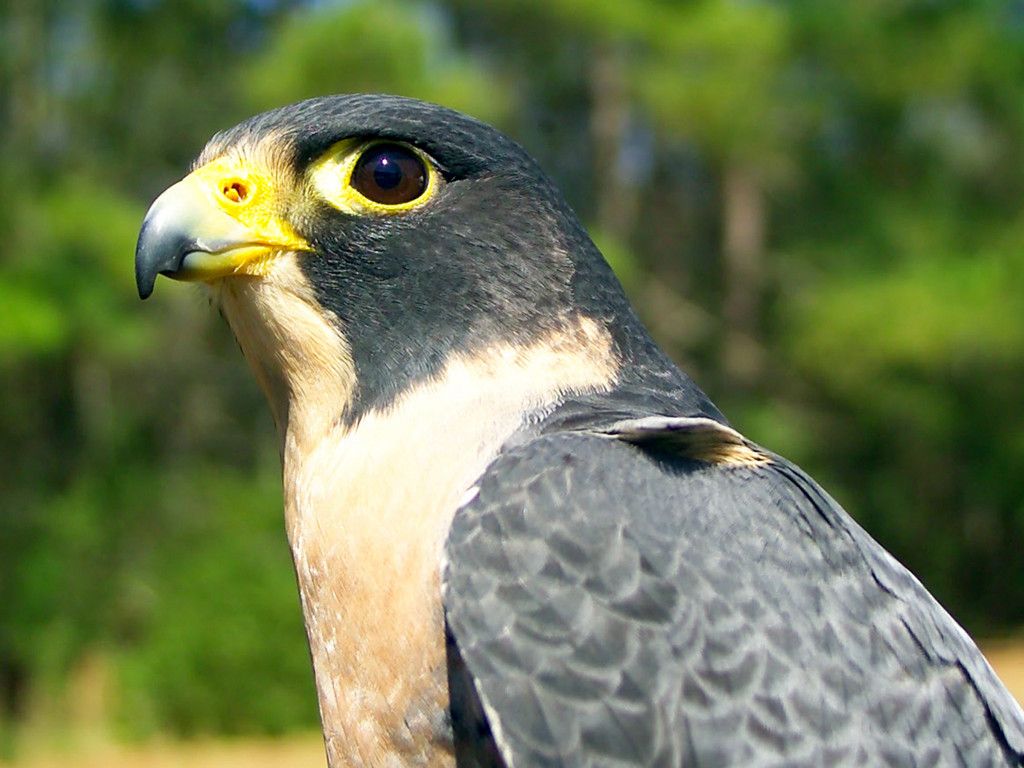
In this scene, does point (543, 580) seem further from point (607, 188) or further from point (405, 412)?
point (607, 188)

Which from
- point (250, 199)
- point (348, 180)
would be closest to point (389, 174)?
point (348, 180)

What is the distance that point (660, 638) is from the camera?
184 centimetres

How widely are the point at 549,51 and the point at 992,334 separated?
6.75m

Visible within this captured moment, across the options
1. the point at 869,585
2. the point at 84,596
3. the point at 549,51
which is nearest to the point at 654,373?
the point at 869,585

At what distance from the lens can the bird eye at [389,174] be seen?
2221 millimetres

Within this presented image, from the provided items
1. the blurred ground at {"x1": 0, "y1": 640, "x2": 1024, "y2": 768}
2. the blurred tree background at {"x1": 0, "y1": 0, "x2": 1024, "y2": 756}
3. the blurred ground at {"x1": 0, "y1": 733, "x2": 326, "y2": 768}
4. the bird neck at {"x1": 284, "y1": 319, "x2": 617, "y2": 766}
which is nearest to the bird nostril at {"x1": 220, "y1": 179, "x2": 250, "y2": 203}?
the bird neck at {"x1": 284, "y1": 319, "x2": 617, "y2": 766}

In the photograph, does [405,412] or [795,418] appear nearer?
[405,412]

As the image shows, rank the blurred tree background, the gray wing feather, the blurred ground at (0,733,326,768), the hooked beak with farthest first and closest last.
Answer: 1. the blurred tree background
2. the blurred ground at (0,733,326,768)
3. the hooked beak
4. the gray wing feather

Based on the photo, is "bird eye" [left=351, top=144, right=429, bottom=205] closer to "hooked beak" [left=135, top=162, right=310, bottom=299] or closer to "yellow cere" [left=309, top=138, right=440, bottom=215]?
"yellow cere" [left=309, top=138, right=440, bottom=215]

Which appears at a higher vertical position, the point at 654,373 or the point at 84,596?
the point at 654,373

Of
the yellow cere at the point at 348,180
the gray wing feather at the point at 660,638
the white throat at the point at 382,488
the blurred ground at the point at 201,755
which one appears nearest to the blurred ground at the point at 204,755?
the blurred ground at the point at 201,755

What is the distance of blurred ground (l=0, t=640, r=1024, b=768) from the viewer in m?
10.3

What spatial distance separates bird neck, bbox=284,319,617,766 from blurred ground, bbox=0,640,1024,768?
8.43m

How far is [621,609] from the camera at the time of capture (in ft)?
6.02
